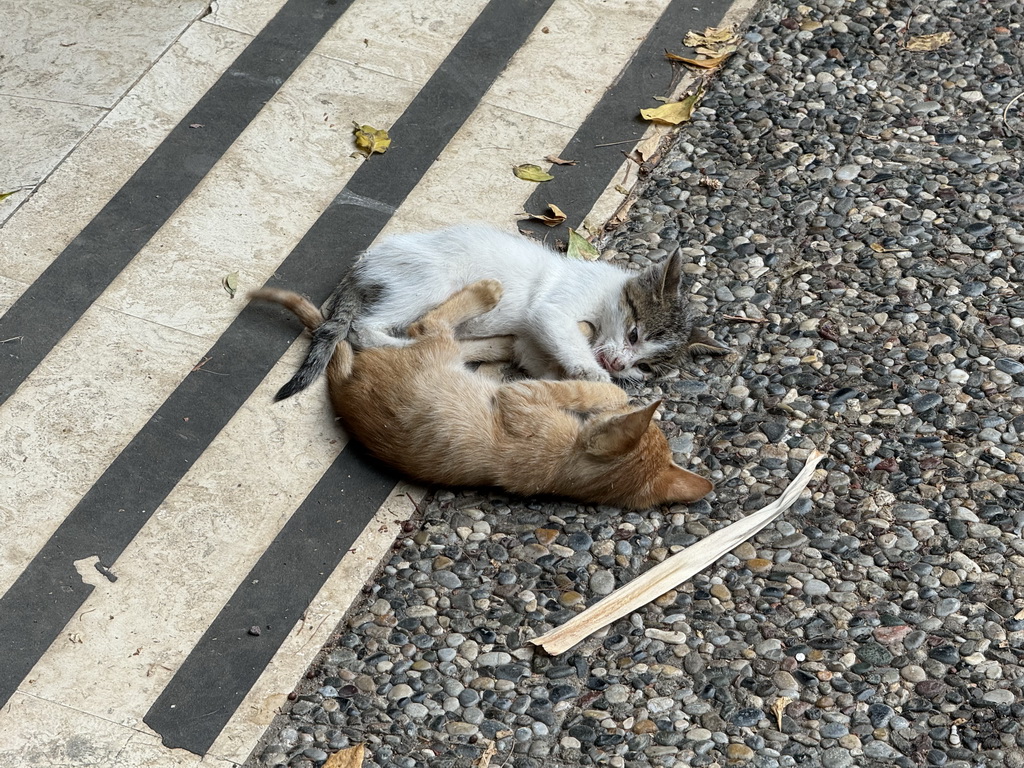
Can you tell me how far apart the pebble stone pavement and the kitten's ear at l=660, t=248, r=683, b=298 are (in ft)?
1.13

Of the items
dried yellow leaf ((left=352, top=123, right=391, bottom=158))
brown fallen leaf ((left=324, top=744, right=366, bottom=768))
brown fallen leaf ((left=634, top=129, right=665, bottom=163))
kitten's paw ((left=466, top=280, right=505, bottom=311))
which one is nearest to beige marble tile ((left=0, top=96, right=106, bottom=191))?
dried yellow leaf ((left=352, top=123, right=391, bottom=158))

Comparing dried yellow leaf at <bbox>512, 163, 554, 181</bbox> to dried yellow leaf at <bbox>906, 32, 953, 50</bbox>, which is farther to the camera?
dried yellow leaf at <bbox>906, 32, 953, 50</bbox>

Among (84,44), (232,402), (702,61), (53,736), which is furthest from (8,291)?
(702,61)

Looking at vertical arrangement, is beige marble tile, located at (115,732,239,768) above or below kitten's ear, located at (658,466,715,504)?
below

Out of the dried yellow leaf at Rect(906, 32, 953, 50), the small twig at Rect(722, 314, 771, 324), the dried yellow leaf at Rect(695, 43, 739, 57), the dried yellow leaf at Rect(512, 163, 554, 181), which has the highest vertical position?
the dried yellow leaf at Rect(906, 32, 953, 50)

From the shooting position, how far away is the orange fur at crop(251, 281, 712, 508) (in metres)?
4.11

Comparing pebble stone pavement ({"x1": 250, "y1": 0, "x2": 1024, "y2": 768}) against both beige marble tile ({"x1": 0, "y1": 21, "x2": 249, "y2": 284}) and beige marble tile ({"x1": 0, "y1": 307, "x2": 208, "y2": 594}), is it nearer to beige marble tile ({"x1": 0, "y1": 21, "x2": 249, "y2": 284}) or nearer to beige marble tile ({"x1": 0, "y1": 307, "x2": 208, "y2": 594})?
beige marble tile ({"x1": 0, "y1": 307, "x2": 208, "y2": 594})

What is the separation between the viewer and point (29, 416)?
4379 millimetres

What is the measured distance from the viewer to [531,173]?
5.47 metres

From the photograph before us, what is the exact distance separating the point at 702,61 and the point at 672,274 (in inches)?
78.8

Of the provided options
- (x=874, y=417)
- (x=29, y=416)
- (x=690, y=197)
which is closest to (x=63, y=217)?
(x=29, y=416)

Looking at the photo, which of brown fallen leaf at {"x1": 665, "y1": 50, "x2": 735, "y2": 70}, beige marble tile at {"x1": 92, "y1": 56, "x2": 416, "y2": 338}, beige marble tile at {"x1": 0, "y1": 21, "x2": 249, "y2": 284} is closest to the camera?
beige marble tile at {"x1": 92, "y1": 56, "x2": 416, "y2": 338}

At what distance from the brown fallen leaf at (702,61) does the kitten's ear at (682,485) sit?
2.87 m

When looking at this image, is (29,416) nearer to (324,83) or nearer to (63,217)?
(63,217)
